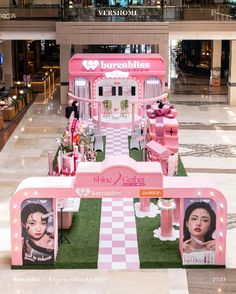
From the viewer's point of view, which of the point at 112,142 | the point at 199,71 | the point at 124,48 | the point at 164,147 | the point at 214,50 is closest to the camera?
the point at 164,147

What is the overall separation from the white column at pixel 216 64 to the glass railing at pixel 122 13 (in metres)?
7.08

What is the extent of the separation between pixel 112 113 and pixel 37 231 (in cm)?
1316

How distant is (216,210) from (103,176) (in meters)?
2.03

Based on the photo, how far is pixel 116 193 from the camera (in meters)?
10.2

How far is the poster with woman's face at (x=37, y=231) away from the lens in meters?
10.3

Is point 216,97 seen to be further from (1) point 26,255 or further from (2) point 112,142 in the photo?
(1) point 26,255

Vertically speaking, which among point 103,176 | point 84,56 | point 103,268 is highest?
point 84,56

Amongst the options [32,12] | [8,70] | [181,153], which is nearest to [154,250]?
[181,153]

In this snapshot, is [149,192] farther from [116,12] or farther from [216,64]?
[216,64]

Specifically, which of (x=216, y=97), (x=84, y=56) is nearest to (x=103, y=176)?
(x=84, y=56)

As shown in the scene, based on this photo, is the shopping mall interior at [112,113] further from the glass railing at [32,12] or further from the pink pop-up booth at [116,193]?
the pink pop-up booth at [116,193]

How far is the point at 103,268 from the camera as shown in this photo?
10406mm

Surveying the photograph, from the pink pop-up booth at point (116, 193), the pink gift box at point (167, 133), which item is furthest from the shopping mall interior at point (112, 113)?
the pink gift box at point (167, 133)

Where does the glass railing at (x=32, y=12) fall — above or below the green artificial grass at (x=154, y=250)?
above
